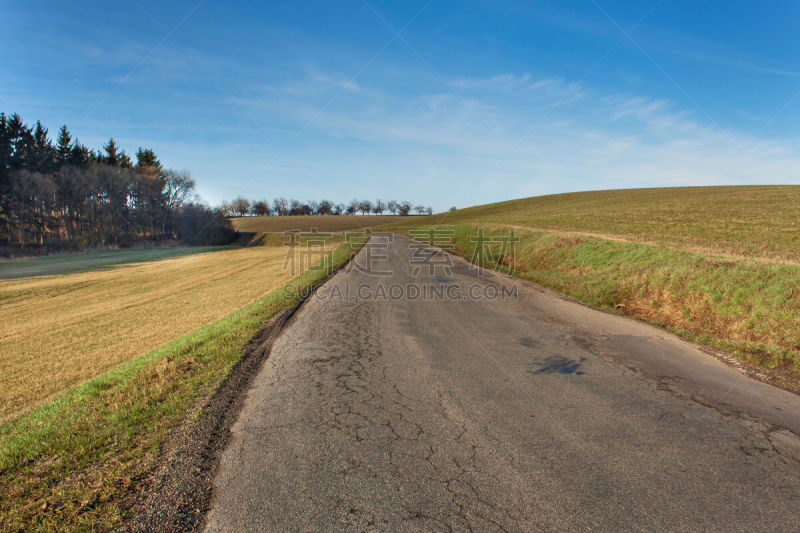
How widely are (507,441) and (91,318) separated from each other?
1403 centimetres

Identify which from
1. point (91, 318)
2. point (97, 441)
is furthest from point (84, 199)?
point (97, 441)

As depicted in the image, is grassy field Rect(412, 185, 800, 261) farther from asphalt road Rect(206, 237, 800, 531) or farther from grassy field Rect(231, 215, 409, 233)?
grassy field Rect(231, 215, 409, 233)

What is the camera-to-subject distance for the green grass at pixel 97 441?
2.65 m

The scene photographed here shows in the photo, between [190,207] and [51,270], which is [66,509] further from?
[190,207]

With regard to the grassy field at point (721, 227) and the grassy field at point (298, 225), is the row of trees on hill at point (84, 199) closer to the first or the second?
the grassy field at point (298, 225)

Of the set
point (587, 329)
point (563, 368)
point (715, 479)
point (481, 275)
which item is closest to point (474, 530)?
point (715, 479)

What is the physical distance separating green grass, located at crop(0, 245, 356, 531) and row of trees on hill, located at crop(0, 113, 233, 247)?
4991 cm

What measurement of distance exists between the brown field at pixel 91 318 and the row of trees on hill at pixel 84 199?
27959 millimetres

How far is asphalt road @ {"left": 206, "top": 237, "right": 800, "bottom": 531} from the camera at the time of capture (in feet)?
8.78

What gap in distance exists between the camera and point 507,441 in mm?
3578

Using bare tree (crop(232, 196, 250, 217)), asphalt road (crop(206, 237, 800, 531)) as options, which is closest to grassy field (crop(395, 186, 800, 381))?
asphalt road (crop(206, 237, 800, 531))

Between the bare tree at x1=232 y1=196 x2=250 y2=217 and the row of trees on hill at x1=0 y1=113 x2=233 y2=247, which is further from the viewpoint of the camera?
the bare tree at x1=232 y1=196 x2=250 y2=217

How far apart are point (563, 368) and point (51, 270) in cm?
3451

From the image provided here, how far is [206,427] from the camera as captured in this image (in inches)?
151
